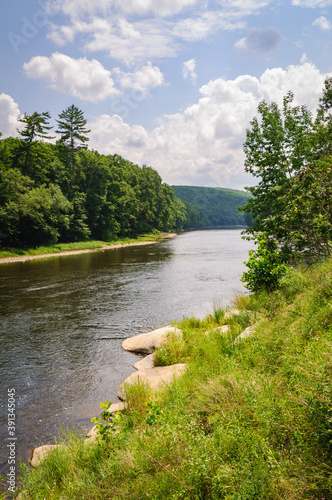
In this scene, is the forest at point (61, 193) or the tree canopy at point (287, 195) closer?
the tree canopy at point (287, 195)

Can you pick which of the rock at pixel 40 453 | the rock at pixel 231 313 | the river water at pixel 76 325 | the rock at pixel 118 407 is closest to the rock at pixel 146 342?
the river water at pixel 76 325

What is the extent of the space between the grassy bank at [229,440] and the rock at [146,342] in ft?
12.6

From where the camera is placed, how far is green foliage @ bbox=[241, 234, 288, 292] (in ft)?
32.9

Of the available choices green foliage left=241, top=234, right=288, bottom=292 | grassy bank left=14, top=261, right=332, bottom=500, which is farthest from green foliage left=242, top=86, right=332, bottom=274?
grassy bank left=14, top=261, right=332, bottom=500

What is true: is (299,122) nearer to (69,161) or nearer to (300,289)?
(300,289)

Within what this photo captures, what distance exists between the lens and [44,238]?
41.9 meters

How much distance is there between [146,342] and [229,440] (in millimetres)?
7016


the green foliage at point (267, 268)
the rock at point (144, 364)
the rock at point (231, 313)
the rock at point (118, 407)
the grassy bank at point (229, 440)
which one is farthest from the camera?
the rock at point (231, 313)

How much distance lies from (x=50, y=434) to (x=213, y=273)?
1951 cm

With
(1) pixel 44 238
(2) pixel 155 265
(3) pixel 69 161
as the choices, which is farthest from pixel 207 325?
(3) pixel 69 161

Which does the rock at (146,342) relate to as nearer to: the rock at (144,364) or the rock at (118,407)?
the rock at (144,364)

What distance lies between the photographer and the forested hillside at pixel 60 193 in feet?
124

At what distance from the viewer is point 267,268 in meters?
10.3

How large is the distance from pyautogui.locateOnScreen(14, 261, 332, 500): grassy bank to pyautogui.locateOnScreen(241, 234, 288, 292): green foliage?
4.24 meters
